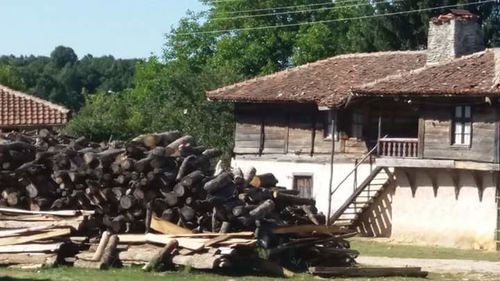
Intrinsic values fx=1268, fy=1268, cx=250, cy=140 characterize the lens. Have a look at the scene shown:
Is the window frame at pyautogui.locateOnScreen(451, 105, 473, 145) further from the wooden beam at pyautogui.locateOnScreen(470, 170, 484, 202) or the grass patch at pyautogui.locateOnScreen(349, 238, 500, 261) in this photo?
the grass patch at pyautogui.locateOnScreen(349, 238, 500, 261)

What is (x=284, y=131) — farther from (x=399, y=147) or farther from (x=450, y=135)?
(x=450, y=135)

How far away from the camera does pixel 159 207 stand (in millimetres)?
26047

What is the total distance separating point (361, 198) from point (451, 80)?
247 inches

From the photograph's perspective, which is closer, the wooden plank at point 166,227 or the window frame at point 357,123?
the wooden plank at point 166,227

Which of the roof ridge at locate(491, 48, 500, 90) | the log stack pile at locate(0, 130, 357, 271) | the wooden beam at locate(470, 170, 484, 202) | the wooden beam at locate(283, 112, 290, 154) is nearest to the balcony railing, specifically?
the wooden beam at locate(470, 170, 484, 202)

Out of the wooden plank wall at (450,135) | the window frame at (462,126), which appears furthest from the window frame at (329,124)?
the window frame at (462,126)

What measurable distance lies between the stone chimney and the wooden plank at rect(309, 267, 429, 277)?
19001 mm

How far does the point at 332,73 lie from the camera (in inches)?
1924

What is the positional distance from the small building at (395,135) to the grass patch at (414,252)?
6.56 feet

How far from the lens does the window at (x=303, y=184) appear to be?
4712 centimetres

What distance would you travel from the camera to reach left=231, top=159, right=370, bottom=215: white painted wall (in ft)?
151

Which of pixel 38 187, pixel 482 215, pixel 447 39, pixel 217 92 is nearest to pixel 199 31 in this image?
pixel 217 92

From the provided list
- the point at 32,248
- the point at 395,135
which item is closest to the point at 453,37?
the point at 395,135

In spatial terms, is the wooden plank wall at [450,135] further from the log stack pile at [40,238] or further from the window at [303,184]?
the log stack pile at [40,238]
